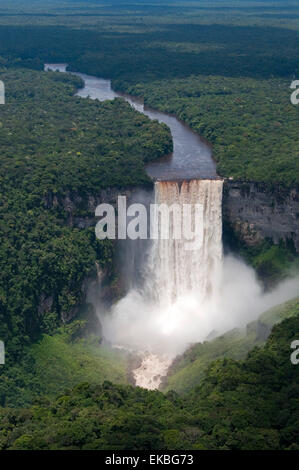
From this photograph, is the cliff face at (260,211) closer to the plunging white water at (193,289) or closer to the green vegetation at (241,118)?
the green vegetation at (241,118)

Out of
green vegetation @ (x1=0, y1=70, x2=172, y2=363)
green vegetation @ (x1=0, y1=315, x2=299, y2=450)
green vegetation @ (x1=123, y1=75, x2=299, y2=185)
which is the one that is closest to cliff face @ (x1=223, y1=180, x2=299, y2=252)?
green vegetation @ (x1=123, y1=75, x2=299, y2=185)

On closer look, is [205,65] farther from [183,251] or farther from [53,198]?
[53,198]

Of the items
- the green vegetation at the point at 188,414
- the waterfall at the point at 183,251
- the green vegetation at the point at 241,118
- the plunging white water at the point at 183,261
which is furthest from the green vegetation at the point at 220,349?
the green vegetation at the point at 241,118

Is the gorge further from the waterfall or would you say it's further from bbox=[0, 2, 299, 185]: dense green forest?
bbox=[0, 2, 299, 185]: dense green forest

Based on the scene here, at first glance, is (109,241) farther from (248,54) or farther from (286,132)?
(248,54)

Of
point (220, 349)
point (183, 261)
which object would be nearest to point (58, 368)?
point (220, 349)

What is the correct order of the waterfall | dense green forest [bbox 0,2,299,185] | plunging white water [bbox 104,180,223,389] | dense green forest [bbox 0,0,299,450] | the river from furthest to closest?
dense green forest [bbox 0,2,299,185] → the river → the waterfall → plunging white water [bbox 104,180,223,389] → dense green forest [bbox 0,0,299,450]
